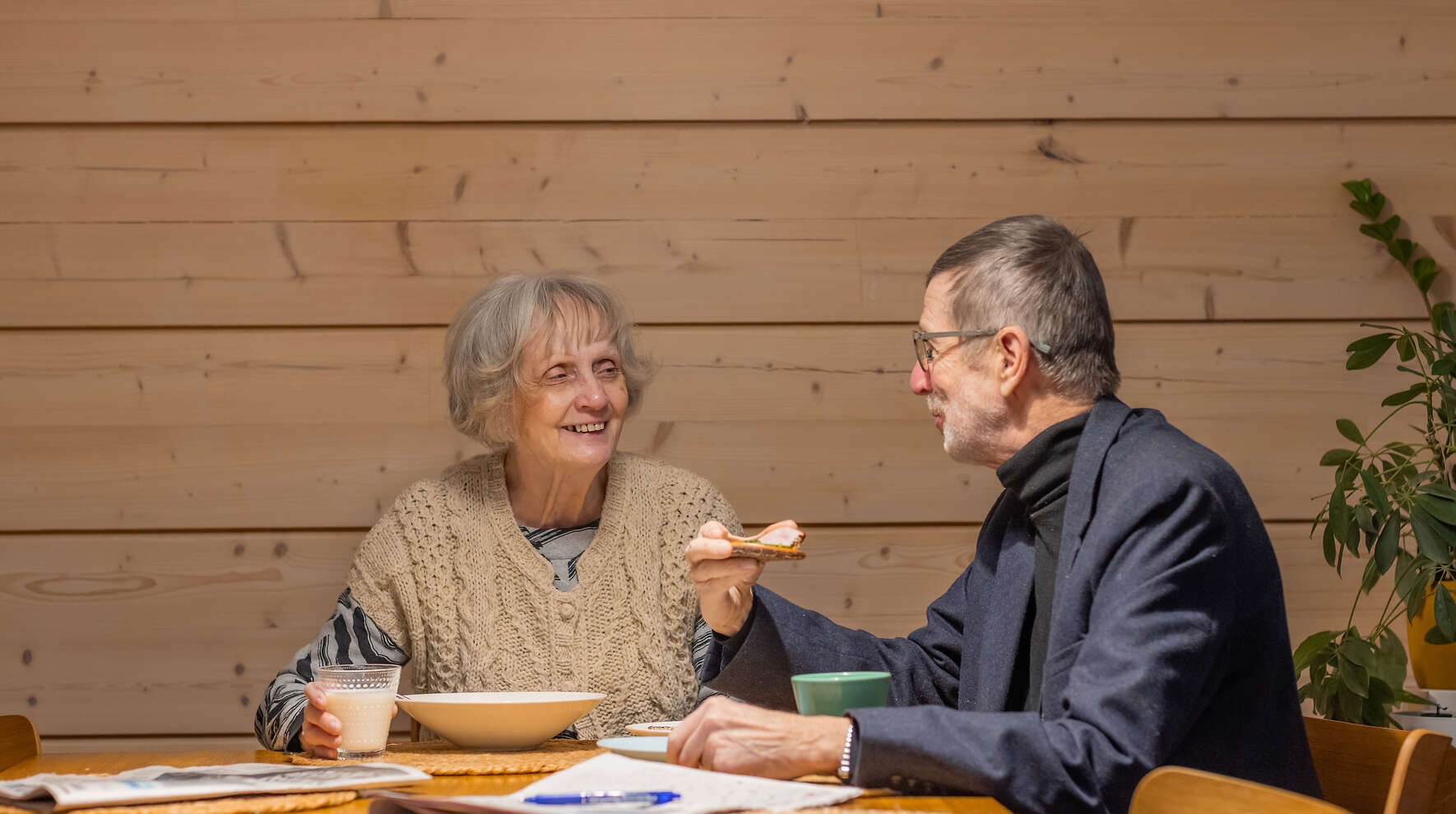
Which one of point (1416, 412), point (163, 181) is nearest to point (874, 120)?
point (1416, 412)

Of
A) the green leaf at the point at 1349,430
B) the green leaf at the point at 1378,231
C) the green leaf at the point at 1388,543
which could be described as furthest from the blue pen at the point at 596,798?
the green leaf at the point at 1378,231

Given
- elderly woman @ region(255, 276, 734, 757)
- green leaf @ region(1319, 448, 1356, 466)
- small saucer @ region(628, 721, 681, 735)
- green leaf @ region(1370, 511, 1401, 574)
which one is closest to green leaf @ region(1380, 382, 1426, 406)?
green leaf @ region(1319, 448, 1356, 466)

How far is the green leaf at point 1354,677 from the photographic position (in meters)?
1.87

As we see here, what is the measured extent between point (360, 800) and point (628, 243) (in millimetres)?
1415

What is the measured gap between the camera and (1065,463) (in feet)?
4.66

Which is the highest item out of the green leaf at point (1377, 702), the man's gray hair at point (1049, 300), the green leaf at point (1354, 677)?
A: the man's gray hair at point (1049, 300)

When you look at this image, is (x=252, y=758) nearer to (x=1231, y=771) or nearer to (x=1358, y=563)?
(x=1231, y=771)

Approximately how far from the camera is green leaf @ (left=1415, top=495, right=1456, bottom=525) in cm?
189

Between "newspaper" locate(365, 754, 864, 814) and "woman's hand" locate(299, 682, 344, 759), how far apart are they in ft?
1.16

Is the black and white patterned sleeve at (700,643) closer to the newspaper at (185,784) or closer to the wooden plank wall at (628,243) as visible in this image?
the wooden plank wall at (628,243)

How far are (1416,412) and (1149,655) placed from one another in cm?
155

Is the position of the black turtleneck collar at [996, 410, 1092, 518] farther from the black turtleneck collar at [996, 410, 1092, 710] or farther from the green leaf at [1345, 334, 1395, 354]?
the green leaf at [1345, 334, 1395, 354]

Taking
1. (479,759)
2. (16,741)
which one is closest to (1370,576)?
(479,759)

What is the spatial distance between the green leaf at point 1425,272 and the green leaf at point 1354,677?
30.7 inches
